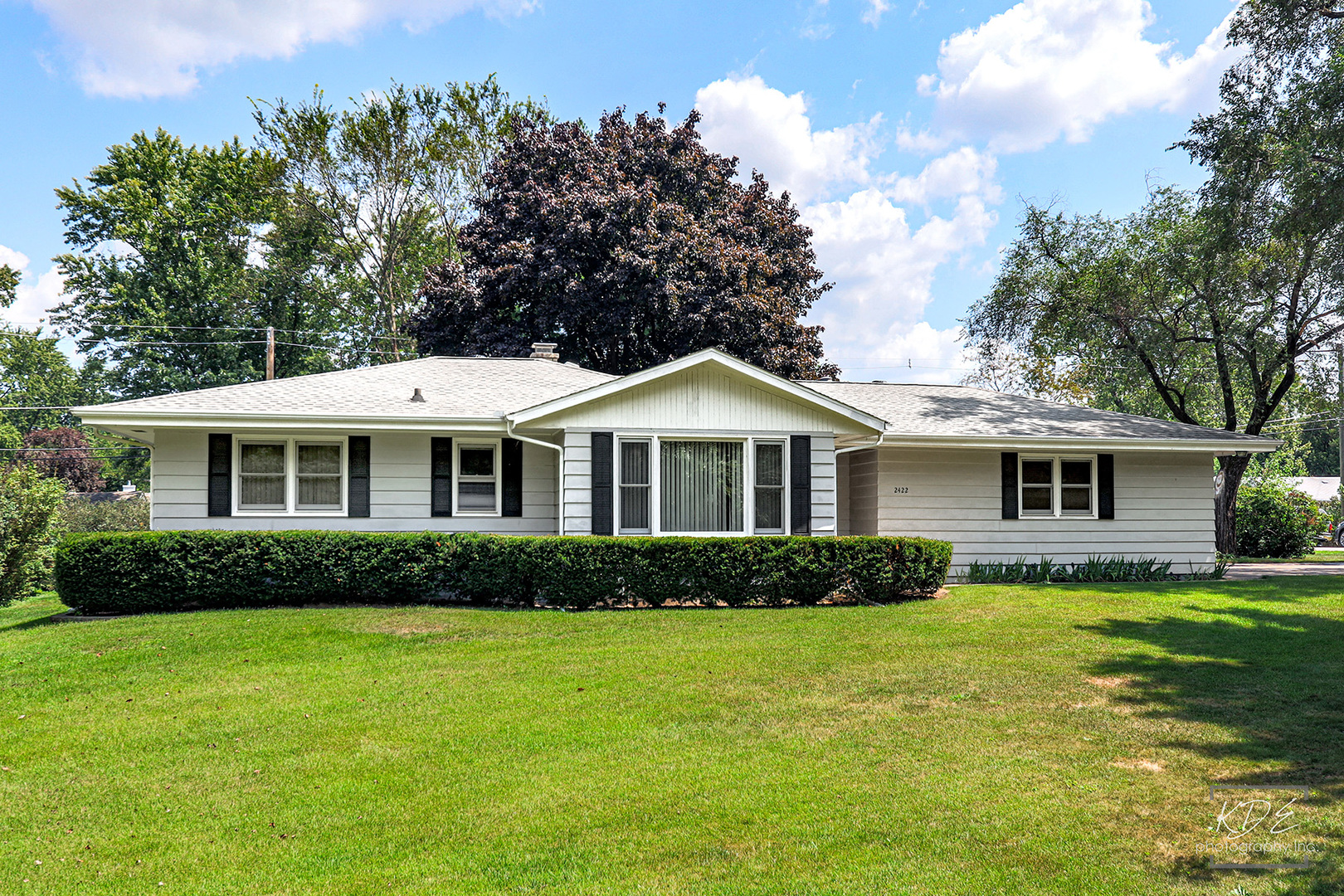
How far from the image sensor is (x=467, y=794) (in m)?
5.00

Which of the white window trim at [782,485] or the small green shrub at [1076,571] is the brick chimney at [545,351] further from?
the small green shrub at [1076,571]

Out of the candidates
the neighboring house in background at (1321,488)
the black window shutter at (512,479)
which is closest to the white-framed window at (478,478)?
the black window shutter at (512,479)

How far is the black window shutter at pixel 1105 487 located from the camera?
15.6 metres

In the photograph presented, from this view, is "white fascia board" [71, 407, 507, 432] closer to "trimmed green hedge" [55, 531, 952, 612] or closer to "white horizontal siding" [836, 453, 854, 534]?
"trimmed green hedge" [55, 531, 952, 612]

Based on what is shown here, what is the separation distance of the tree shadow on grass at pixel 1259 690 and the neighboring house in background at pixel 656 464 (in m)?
4.72

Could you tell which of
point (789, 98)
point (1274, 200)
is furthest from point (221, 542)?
point (1274, 200)

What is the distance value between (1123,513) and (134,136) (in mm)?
38888

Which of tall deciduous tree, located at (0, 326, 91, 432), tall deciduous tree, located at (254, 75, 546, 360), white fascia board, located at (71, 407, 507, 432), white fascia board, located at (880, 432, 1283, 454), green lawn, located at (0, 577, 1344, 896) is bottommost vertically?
green lawn, located at (0, 577, 1344, 896)

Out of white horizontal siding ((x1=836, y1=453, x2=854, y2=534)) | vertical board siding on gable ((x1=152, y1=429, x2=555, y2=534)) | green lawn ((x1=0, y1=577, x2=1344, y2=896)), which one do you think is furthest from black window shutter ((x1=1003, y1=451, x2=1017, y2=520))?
vertical board siding on gable ((x1=152, y1=429, x2=555, y2=534))

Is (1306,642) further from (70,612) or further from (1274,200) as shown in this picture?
(70,612)

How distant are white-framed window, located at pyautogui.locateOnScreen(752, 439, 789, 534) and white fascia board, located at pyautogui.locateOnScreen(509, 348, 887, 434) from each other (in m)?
0.88

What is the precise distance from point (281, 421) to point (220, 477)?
1472mm

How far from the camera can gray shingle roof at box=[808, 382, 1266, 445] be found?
15.1 m

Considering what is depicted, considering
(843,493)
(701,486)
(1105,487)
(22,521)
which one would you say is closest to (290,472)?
(22,521)
